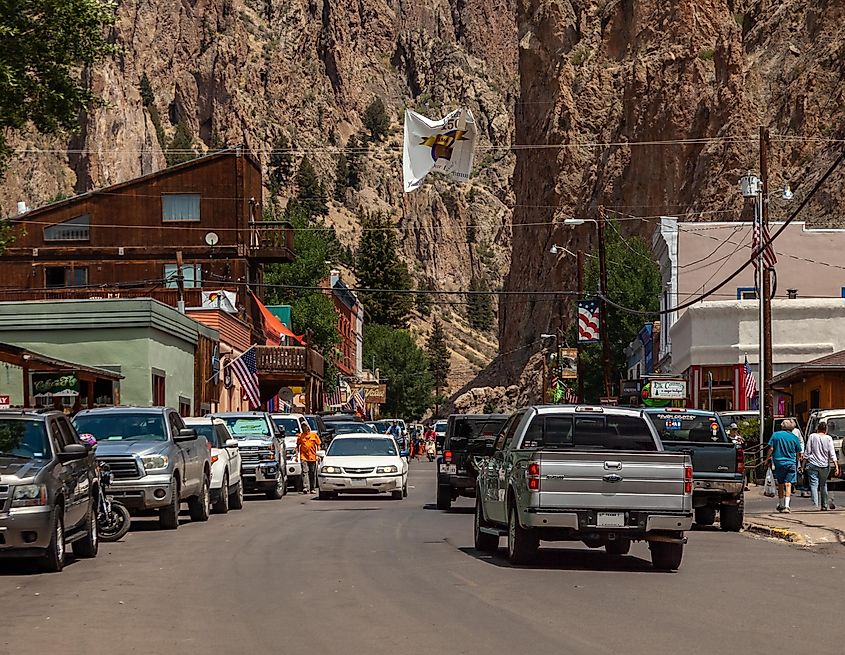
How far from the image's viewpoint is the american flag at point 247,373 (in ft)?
155

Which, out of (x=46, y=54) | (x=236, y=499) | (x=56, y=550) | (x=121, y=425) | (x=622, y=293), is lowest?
(x=236, y=499)

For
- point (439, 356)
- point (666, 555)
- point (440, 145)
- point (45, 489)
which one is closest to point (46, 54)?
point (45, 489)

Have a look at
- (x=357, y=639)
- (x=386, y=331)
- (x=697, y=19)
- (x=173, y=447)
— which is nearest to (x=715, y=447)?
(x=173, y=447)

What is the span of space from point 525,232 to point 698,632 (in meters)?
106

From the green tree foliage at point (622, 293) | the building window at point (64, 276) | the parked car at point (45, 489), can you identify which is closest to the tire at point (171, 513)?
the parked car at point (45, 489)

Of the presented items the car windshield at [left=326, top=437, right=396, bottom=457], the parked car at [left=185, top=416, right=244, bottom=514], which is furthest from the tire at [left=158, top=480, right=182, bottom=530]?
the car windshield at [left=326, top=437, right=396, bottom=457]

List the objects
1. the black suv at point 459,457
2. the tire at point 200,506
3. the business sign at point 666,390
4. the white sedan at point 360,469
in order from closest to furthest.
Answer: the tire at point 200,506, the black suv at point 459,457, the white sedan at point 360,469, the business sign at point 666,390

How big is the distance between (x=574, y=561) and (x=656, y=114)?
3297 inches

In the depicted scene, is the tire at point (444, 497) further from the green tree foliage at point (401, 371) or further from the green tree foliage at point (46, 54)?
the green tree foliage at point (401, 371)

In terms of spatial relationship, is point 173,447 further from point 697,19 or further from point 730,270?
point 697,19

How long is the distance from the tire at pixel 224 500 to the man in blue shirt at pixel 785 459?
35.0 ft

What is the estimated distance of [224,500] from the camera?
91.1 ft

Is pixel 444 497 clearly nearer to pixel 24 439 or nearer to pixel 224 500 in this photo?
pixel 224 500

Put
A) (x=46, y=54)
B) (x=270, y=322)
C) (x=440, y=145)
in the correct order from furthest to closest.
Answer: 1. (x=270, y=322)
2. (x=440, y=145)
3. (x=46, y=54)
